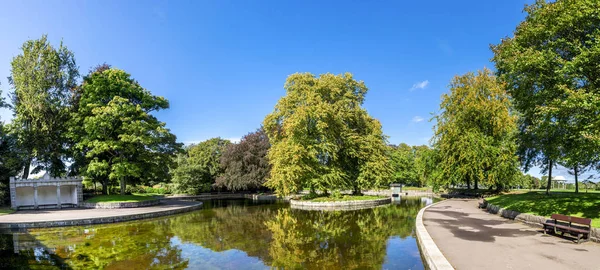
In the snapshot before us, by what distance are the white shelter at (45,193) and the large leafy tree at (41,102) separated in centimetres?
405

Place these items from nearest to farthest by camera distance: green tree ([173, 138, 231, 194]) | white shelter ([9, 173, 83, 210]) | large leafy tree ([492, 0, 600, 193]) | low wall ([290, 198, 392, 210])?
large leafy tree ([492, 0, 600, 193]), white shelter ([9, 173, 83, 210]), low wall ([290, 198, 392, 210]), green tree ([173, 138, 231, 194])

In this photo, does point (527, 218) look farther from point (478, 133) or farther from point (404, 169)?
point (404, 169)

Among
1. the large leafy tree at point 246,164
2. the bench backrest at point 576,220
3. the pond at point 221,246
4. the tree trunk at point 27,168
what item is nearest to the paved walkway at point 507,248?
the bench backrest at point 576,220

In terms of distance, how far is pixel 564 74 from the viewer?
12.7 metres

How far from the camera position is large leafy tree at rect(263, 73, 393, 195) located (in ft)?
97.3

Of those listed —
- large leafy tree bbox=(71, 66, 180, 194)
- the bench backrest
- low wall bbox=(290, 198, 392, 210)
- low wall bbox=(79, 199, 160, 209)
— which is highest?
large leafy tree bbox=(71, 66, 180, 194)

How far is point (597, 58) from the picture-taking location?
12.2 metres

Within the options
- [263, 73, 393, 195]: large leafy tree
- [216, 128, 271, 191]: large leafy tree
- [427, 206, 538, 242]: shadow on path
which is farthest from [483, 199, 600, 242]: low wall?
[216, 128, 271, 191]: large leafy tree

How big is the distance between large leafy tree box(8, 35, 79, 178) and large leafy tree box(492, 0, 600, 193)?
3686cm

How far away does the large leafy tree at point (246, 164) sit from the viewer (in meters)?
43.2

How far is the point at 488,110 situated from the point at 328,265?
89.7ft

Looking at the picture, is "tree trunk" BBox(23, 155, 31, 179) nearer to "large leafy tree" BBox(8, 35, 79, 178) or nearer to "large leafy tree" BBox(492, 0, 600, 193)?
"large leafy tree" BBox(8, 35, 79, 178)

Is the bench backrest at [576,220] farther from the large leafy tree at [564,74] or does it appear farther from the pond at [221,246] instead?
the pond at [221,246]

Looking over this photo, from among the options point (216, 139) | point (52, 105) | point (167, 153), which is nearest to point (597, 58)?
point (167, 153)
